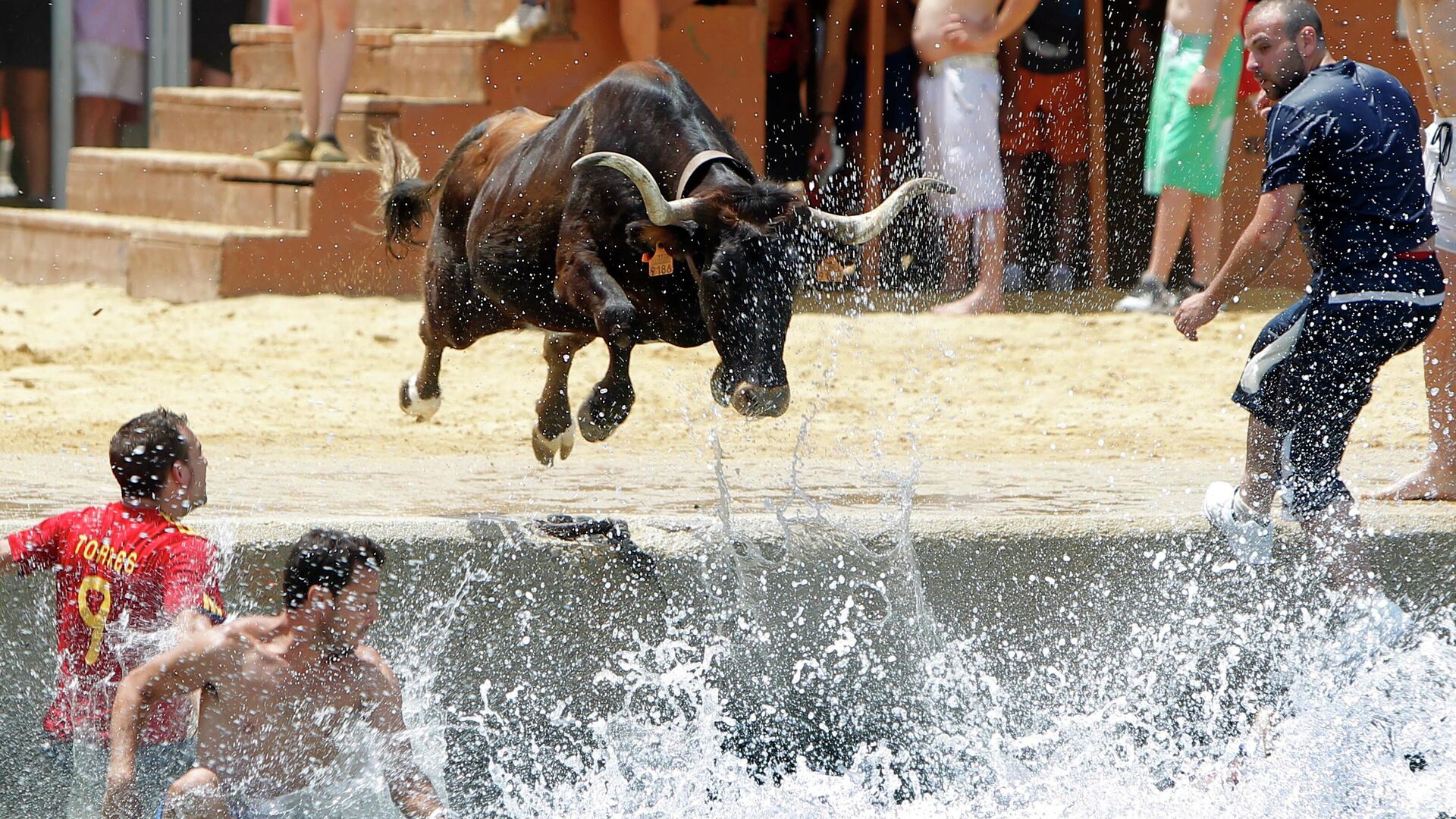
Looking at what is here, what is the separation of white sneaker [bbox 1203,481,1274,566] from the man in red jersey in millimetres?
2813

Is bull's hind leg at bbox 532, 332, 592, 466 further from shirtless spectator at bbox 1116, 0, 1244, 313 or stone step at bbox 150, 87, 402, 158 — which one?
shirtless spectator at bbox 1116, 0, 1244, 313

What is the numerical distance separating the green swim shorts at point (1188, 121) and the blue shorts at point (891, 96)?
2018 mm

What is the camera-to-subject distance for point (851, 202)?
457 inches

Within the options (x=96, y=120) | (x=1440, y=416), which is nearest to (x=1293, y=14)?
(x=1440, y=416)

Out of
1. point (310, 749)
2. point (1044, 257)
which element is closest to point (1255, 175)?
point (1044, 257)

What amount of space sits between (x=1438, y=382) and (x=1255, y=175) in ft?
18.9

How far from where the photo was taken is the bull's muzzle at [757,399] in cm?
522

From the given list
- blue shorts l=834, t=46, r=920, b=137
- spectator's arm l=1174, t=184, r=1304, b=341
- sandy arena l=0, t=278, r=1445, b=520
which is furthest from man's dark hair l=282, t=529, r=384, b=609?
blue shorts l=834, t=46, r=920, b=137

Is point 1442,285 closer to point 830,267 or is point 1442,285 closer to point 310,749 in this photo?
point 830,267

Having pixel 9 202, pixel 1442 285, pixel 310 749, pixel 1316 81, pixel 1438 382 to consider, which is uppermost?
pixel 1316 81

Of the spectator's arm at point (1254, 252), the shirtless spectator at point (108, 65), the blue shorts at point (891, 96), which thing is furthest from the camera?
the shirtless spectator at point (108, 65)

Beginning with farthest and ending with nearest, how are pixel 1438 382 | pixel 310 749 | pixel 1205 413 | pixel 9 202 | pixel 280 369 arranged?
pixel 9 202, pixel 280 369, pixel 1205 413, pixel 1438 382, pixel 310 749

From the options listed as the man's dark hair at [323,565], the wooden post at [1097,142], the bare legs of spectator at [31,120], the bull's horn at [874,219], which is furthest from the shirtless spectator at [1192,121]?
the bare legs of spectator at [31,120]

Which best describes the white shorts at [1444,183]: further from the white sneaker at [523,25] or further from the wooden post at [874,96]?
the white sneaker at [523,25]
